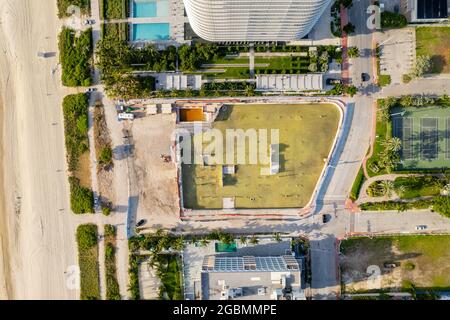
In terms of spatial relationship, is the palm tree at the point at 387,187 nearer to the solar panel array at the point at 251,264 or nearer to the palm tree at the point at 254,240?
the solar panel array at the point at 251,264

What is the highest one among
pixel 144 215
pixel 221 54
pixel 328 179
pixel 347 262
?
pixel 221 54

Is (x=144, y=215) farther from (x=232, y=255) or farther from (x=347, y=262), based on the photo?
(x=347, y=262)

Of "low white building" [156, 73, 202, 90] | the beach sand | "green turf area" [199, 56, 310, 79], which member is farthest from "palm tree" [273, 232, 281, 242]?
the beach sand

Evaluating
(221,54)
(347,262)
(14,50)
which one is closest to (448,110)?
(347,262)

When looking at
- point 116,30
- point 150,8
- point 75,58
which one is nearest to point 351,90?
point 150,8

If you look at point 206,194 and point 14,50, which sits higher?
point 14,50

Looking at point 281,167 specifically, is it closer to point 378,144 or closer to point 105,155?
point 378,144

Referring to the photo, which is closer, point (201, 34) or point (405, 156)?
Result: point (201, 34)
